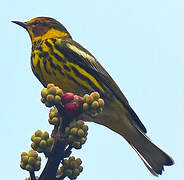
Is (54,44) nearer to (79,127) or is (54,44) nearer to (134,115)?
(134,115)

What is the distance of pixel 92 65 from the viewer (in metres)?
5.85

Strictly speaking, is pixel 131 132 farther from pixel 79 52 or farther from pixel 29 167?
pixel 29 167

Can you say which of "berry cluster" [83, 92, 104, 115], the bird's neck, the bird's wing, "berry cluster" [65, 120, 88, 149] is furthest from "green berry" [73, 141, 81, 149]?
the bird's neck

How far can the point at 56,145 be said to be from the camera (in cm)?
299

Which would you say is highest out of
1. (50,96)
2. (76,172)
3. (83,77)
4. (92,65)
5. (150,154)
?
(92,65)

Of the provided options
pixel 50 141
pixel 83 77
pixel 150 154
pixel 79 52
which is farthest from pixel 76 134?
pixel 150 154

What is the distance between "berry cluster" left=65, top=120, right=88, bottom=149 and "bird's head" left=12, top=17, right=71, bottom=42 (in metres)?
3.58

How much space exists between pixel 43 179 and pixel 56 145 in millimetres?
246

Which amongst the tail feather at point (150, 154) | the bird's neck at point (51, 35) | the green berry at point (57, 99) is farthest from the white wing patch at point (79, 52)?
the green berry at point (57, 99)

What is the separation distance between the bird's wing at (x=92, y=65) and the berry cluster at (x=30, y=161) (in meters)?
2.93

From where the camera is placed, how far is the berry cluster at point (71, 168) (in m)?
2.96

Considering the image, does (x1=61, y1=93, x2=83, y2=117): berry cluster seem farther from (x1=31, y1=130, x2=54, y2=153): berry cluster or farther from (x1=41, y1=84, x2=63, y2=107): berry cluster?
(x1=31, y1=130, x2=54, y2=153): berry cluster

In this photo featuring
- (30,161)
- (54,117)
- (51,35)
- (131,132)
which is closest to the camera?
(30,161)

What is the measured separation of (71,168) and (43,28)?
3871 mm
